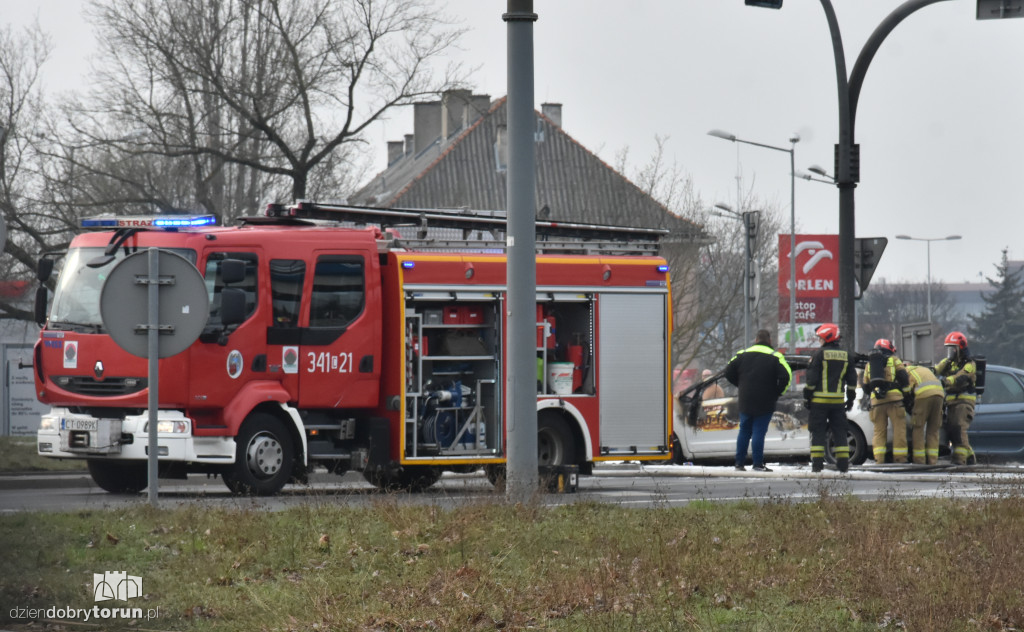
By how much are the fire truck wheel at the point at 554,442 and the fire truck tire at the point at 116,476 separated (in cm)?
424

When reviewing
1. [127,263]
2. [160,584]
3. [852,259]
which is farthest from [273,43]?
[160,584]

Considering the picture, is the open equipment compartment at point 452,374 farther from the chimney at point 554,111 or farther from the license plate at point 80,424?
the chimney at point 554,111

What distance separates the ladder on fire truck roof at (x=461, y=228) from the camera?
16.1m

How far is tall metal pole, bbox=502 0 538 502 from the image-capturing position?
1191cm

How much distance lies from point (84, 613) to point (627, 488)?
9.99 meters

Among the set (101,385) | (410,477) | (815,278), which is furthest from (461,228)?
(815,278)

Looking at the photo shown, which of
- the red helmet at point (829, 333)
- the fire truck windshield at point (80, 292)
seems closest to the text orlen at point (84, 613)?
the fire truck windshield at point (80, 292)

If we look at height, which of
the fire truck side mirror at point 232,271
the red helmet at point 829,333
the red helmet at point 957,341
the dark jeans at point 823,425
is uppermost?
the fire truck side mirror at point 232,271

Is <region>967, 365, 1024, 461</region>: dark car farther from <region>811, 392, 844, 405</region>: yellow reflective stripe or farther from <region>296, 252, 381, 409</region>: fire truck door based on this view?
<region>296, 252, 381, 409</region>: fire truck door

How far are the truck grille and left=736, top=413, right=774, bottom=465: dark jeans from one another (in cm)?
756

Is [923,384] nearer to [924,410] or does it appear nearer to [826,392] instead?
[924,410]

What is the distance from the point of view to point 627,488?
1697 cm

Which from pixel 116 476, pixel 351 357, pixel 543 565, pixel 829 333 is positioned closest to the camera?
pixel 543 565

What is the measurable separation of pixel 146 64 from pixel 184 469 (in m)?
14.5
